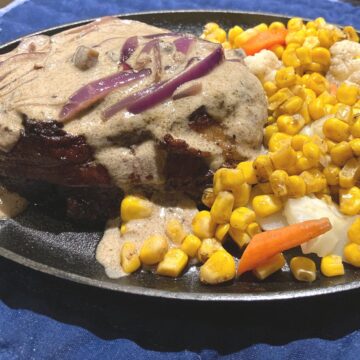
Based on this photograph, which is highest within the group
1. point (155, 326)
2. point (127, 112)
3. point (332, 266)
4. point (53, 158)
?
point (127, 112)

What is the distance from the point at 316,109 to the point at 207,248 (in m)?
1.28

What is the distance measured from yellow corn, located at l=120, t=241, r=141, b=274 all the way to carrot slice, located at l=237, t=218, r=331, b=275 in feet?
2.01

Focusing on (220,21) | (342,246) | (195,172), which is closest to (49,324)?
(195,172)

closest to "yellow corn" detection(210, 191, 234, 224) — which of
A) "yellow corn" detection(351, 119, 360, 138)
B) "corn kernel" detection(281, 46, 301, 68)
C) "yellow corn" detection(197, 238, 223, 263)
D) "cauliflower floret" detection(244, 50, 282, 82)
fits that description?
"yellow corn" detection(197, 238, 223, 263)

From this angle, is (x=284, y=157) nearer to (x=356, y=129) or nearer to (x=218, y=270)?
(x=356, y=129)

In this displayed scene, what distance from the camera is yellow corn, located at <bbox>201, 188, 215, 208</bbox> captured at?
3.07 meters

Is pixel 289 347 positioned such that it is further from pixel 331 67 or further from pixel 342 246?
pixel 331 67

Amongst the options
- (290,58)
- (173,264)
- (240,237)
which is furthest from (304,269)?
(290,58)

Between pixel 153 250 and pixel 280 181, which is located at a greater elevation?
pixel 280 181

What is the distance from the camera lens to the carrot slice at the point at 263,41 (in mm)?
4242

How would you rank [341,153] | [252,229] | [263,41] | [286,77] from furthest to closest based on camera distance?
[263,41] < [286,77] < [341,153] < [252,229]

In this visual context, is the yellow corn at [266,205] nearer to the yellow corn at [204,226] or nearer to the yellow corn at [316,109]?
the yellow corn at [204,226]

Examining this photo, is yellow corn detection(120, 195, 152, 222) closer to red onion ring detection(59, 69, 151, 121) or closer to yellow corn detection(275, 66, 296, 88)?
red onion ring detection(59, 69, 151, 121)

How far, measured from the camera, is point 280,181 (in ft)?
9.30
